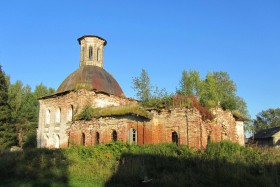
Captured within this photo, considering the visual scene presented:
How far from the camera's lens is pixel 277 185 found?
10102mm

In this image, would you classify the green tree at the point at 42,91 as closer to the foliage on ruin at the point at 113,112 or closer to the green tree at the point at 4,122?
the green tree at the point at 4,122

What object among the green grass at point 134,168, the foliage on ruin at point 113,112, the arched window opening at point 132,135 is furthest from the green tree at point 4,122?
the green grass at point 134,168

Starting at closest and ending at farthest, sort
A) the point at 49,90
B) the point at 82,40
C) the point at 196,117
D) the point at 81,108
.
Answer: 1. the point at 196,117
2. the point at 81,108
3. the point at 82,40
4. the point at 49,90

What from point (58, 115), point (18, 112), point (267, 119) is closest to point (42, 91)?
point (18, 112)

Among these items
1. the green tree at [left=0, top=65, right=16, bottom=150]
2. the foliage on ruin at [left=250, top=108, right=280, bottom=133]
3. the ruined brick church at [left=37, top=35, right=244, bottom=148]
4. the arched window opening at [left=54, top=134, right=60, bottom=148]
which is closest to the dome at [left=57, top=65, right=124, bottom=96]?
the ruined brick church at [left=37, top=35, right=244, bottom=148]

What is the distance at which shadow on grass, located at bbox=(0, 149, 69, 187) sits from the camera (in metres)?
11.6

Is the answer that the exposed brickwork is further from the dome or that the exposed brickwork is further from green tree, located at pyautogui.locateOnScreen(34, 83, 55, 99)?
green tree, located at pyautogui.locateOnScreen(34, 83, 55, 99)

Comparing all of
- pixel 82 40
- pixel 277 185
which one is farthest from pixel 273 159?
pixel 82 40

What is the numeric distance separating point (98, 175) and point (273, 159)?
7777mm

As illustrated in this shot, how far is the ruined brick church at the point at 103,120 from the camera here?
19.3 meters

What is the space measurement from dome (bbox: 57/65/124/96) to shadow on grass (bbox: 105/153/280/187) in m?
13.4

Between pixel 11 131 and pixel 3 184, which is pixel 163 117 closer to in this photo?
pixel 3 184

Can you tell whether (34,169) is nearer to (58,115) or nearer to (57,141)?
(57,141)

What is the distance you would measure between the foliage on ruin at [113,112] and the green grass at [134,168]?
414 cm
